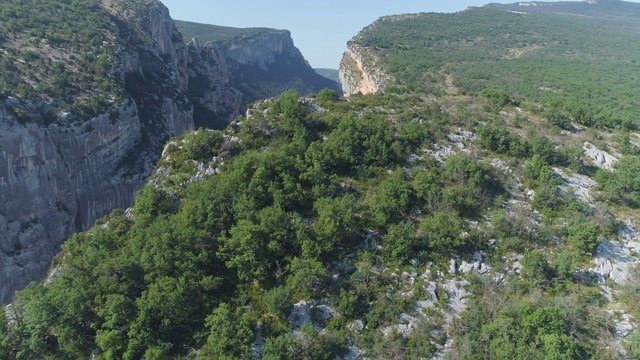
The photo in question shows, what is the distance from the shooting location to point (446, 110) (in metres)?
35.1

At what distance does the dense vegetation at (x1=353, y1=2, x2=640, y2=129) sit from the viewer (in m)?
53.0

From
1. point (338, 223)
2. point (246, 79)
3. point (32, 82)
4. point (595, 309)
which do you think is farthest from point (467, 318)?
point (246, 79)

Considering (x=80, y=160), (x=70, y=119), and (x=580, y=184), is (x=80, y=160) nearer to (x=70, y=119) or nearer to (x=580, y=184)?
(x=70, y=119)

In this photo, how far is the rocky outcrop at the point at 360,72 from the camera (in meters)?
64.0

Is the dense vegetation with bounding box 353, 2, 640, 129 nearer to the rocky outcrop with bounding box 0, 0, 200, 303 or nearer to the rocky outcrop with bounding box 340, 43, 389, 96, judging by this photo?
the rocky outcrop with bounding box 340, 43, 389, 96

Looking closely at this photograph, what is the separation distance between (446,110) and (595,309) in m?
20.5

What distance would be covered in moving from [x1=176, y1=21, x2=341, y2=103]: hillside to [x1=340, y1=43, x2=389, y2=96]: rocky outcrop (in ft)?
150

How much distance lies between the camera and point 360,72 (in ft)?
236

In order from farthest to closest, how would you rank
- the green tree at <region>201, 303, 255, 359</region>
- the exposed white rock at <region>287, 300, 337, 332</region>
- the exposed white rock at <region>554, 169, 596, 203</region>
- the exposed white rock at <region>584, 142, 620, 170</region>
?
the exposed white rock at <region>584, 142, 620, 170</region> → the exposed white rock at <region>554, 169, 596, 203</region> → the exposed white rock at <region>287, 300, 337, 332</region> → the green tree at <region>201, 303, 255, 359</region>

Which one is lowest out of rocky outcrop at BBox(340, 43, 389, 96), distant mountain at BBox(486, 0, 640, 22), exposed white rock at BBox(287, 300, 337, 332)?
exposed white rock at BBox(287, 300, 337, 332)

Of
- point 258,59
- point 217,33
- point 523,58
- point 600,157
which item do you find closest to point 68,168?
point 600,157

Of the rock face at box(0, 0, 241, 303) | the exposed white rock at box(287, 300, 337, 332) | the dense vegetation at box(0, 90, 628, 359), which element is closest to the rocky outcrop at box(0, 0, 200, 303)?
the rock face at box(0, 0, 241, 303)

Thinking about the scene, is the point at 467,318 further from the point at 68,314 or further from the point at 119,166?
the point at 119,166

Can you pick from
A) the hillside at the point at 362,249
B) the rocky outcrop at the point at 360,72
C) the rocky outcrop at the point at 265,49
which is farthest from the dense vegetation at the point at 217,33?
the hillside at the point at 362,249
